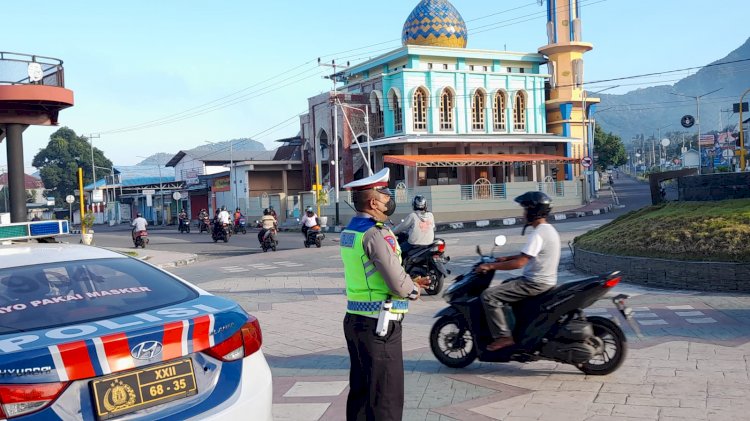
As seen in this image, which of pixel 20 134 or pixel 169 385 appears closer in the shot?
pixel 169 385

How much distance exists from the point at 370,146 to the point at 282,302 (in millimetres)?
32218

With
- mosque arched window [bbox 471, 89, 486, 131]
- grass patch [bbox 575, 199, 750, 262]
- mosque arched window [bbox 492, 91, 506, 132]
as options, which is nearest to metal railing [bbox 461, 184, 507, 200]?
mosque arched window [bbox 471, 89, 486, 131]

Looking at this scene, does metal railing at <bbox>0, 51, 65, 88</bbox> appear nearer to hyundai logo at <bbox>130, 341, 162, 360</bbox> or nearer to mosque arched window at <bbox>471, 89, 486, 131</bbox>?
hyundai logo at <bbox>130, 341, 162, 360</bbox>

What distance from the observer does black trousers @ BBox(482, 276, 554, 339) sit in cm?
612

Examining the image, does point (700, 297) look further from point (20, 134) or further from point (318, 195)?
point (318, 195)

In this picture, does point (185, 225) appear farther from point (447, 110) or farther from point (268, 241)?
point (268, 241)

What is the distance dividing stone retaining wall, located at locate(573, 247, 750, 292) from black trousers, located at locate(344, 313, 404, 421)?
309 inches

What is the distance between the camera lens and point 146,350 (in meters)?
3.29

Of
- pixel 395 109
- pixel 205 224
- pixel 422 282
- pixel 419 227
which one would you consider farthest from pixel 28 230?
pixel 395 109

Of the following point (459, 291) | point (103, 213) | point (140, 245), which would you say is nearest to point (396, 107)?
point (140, 245)

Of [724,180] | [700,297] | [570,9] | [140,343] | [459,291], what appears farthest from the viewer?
[570,9]

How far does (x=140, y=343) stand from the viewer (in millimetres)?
3281

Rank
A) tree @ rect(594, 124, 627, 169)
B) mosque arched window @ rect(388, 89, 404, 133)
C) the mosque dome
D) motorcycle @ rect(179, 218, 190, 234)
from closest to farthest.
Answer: motorcycle @ rect(179, 218, 190, 234), mosque arched window @ rect(388, 89, 404, 133), the mosque dome, tree @ rect(594, 124, 627, 169)

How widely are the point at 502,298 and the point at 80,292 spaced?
3.52m
